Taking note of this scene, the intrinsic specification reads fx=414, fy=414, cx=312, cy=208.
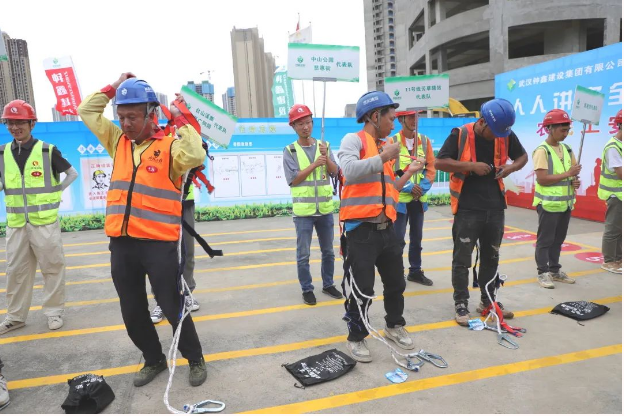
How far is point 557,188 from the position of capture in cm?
470

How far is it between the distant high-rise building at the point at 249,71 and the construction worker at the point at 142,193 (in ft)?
55.0

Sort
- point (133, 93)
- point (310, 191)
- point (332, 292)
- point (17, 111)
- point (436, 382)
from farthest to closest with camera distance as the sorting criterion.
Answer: point (332, 292) → point (310, 191) → point (17, 111) → point (436, 382) → point (133, 93)

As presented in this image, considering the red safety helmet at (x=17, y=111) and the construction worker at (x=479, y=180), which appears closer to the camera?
the construction worker at (x=479, y=180)

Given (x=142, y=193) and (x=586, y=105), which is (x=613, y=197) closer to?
(x=586, y=105)

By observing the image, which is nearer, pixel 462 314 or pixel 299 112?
pixel 462 314

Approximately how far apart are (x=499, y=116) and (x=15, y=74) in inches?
291

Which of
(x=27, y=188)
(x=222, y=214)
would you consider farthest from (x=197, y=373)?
(x=222, y=214)

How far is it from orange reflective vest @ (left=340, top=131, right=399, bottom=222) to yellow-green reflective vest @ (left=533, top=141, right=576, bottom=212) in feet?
8.37

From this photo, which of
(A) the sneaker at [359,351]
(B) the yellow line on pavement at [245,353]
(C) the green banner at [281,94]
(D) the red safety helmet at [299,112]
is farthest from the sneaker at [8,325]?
(C) the green banner at [281,94]

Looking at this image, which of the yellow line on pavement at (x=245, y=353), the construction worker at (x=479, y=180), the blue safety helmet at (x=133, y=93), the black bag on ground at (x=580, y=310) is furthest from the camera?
the black bag on ground at (x=580, y=310)

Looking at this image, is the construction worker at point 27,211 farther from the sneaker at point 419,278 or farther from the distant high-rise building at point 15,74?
the sneaker at point 419,278

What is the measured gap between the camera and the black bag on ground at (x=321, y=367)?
290 centimetres

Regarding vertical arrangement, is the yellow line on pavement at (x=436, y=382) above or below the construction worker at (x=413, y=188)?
below

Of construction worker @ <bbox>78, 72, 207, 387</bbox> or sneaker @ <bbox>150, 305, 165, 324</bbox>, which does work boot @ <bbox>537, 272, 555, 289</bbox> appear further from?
sneaker @ <bbox>150, 305, 165, 324</bbox>
